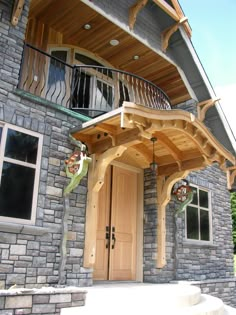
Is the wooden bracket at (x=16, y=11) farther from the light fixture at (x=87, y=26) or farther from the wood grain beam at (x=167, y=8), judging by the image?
the wood grain beam at (x=167, y=8)

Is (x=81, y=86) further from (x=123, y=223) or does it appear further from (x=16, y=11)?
(x=123, y=223)

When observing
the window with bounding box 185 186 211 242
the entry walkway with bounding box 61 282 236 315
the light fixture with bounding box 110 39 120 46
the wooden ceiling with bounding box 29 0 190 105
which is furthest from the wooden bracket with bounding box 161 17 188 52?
the entry walkway with bounding box 61 282 236 315

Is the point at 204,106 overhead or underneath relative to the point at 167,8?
underneath

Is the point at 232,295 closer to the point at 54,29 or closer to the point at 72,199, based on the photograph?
the point at 72,199

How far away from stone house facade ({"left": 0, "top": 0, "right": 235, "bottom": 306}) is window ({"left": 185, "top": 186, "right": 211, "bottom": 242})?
0.02 metres

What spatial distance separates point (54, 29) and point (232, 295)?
7.40 meters

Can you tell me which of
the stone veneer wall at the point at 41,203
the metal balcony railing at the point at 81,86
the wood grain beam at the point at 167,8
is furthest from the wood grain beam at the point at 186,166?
the wood grain beam at the point at 167,8

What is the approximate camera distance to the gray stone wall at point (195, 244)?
6738 millimetres

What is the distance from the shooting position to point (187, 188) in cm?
723

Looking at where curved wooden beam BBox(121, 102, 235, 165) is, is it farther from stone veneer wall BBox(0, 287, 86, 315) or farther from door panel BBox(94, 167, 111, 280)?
stone veneer wall BBox(0, 287, 86, 315)

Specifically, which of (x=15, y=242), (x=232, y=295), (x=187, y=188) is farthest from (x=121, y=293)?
(x=232, y=295)

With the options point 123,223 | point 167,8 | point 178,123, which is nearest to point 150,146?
point 178,123

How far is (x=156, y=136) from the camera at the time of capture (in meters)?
6.04

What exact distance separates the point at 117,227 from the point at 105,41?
4.19 metres
